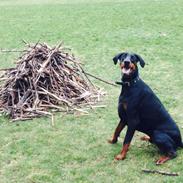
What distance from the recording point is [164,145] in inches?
253

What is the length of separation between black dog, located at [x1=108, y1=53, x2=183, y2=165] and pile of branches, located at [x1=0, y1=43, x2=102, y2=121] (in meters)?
2.35

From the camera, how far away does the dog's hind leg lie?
21.1 feet

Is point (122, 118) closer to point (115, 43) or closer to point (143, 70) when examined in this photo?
point (143, 70)

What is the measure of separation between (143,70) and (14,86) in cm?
386

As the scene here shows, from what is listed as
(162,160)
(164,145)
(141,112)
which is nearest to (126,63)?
(141,112)

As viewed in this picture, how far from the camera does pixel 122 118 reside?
6.84 metres

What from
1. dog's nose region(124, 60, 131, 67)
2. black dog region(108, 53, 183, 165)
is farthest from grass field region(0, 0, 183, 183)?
dog's nose region(124, 60, 131, 67)

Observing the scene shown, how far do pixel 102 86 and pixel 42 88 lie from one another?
6.05ft

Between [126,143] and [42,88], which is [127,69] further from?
[42,88]

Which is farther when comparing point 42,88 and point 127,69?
point 42,88

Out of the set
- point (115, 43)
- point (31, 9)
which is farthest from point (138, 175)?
point (31, 9)

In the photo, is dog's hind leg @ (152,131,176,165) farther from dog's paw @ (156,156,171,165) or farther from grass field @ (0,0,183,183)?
grass field @ (0,0,183,183)

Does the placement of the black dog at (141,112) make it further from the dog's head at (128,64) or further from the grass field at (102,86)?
the grass field at (102,86)

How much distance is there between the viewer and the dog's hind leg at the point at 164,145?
6422 mm
